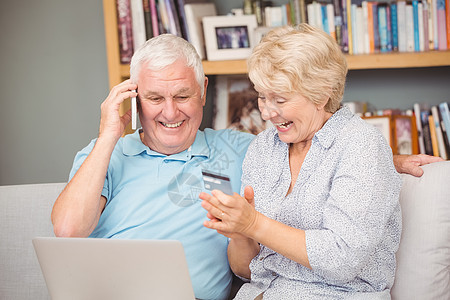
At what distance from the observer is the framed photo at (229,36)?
8.22 feet

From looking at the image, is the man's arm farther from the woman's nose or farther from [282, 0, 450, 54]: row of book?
[282, 0, 450, 54]: row of book

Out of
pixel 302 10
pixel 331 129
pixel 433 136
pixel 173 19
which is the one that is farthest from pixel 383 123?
pixel 331 129

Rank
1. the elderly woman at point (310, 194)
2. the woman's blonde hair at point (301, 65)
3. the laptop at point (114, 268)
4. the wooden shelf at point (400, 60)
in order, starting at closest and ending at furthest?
the laptop at point (114, 268), the elderly woman at point (310, 194), the woman's blonde hair at point (301, 65), the wooden shelf at point (400, 60)

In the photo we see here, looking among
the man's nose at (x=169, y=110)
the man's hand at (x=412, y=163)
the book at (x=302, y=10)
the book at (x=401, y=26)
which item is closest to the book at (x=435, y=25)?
the book at (x=401, y=26)

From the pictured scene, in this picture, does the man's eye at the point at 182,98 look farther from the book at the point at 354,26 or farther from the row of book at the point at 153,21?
the book at the point at 354,26

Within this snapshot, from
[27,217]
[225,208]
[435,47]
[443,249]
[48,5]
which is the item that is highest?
[48,5]

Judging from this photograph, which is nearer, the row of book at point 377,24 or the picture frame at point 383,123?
the row of book at point 377,24

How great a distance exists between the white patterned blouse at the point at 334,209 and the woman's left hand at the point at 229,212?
158 mm

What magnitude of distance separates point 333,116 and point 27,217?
1.00m

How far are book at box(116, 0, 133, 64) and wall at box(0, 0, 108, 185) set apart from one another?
0.51m

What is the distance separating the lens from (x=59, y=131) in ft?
10.1

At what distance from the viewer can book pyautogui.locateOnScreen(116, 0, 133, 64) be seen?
2506mm

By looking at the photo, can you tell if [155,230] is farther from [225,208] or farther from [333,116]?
[333,116]

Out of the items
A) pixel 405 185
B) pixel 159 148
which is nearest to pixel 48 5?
pixel 159 148
